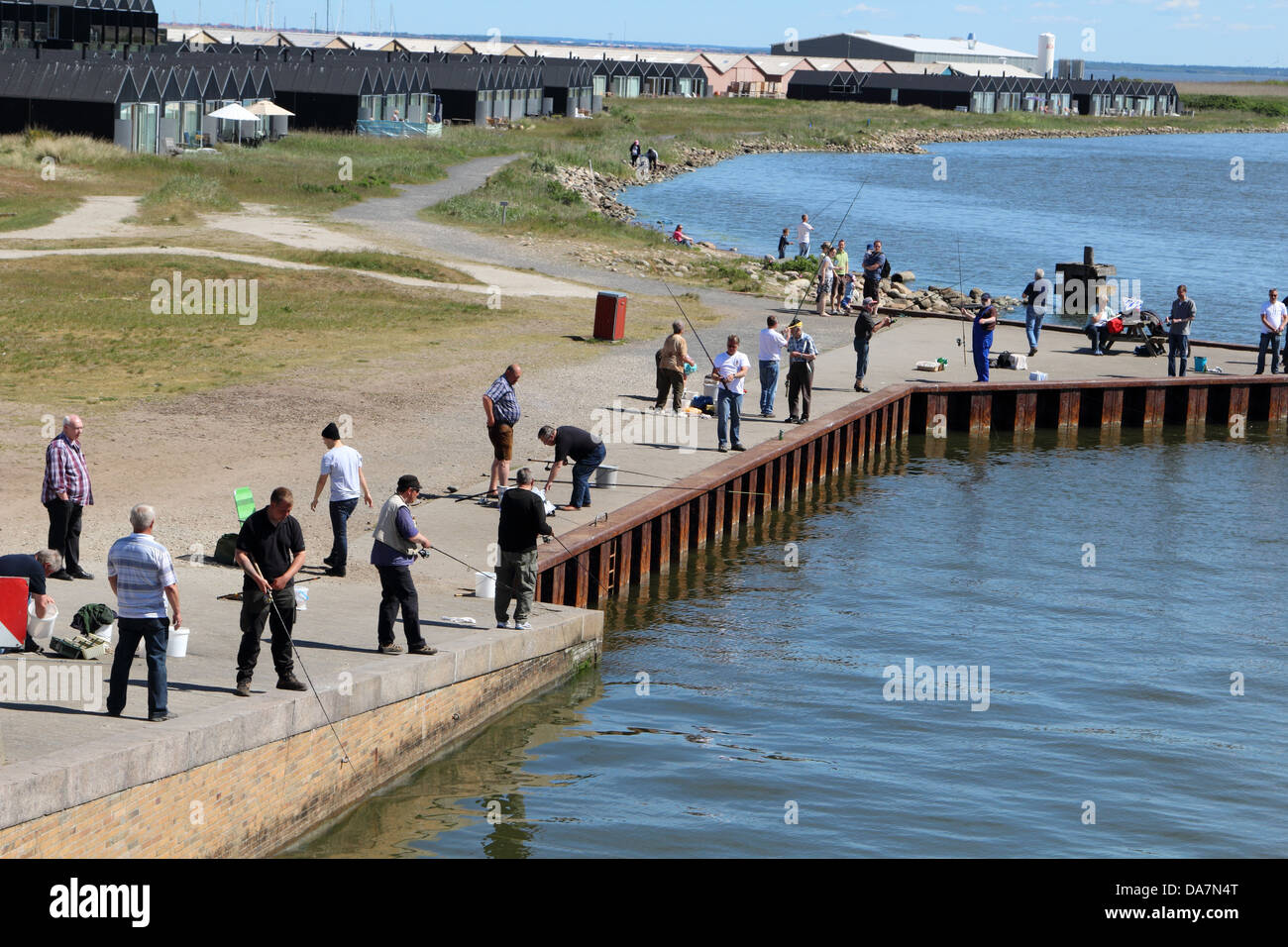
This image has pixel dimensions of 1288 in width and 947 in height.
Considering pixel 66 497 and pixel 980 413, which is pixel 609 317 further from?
pixel 66 497

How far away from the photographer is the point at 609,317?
3375 centimetres

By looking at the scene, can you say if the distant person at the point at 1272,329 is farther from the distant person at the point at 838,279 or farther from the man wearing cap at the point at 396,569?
the man wearing cap at the point at 396,569

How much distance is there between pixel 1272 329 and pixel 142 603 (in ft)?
94.8

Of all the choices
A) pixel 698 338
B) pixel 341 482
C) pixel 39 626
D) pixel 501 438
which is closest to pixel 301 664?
pixel 39 626

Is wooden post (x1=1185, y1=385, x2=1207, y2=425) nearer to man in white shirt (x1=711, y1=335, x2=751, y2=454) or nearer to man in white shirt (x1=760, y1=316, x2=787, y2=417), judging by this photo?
man in white shirt (x1=760, y1=316, x2=787, y2=417)

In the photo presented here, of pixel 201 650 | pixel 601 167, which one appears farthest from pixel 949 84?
pixel 201 650

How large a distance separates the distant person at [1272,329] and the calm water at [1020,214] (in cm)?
1106

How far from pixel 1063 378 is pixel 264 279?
19.4 m

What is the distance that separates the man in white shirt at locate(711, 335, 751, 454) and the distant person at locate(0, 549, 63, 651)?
483 inches

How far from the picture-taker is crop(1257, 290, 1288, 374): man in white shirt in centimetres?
3441

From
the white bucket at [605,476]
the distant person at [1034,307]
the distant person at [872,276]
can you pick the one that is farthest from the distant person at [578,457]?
the distant person at [872,276]

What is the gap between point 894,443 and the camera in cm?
3181
